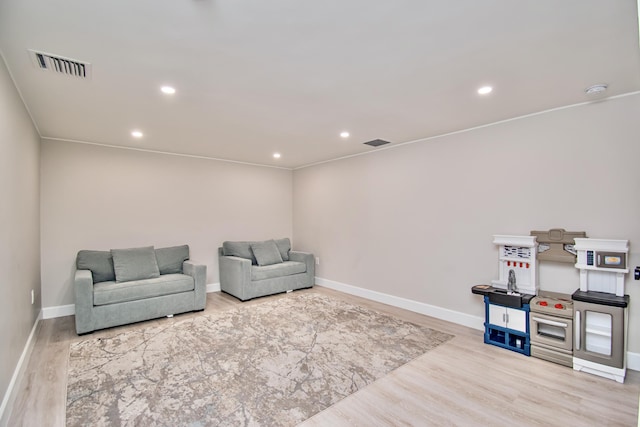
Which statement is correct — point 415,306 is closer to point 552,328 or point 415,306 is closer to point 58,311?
point 552,328

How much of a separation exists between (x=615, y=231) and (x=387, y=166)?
2678mm

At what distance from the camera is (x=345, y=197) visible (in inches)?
211

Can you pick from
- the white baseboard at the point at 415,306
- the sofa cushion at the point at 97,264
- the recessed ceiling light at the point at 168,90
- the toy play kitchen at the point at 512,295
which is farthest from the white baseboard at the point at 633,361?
the sofa cushion at the point at 97,264

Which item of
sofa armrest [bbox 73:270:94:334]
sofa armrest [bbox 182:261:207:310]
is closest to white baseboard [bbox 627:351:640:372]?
sofa armrest [bbox 182:261:207:310]

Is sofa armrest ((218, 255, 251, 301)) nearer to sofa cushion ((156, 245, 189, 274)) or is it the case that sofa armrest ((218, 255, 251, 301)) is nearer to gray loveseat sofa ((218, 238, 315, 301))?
gray loveseat sofa ((218, 238, 315, 301))

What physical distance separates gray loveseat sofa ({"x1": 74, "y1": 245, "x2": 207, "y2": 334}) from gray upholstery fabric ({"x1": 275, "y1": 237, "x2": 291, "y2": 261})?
1.78 meters

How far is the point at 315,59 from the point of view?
2100mm

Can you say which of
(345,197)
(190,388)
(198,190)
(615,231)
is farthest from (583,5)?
(198,190)

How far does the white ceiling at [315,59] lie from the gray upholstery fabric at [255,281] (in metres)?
2.38

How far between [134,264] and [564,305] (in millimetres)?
4979

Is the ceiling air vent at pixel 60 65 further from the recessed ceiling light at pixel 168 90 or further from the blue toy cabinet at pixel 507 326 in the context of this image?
the blue toy cabinet at pixel 507 326

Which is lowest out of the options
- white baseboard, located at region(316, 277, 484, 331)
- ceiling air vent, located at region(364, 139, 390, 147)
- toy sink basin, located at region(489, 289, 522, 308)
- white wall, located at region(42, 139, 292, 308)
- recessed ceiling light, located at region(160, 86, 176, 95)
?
white baseboard, located at region(316, 277, 484, 331)

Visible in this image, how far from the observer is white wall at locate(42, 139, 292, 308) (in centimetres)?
413

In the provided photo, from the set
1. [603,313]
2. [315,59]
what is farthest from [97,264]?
[603,313]
